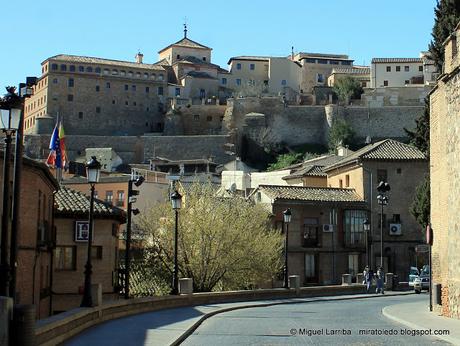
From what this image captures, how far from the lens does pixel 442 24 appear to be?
3562cm

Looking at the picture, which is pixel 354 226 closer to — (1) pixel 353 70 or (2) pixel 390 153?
(2) pixel 390 153

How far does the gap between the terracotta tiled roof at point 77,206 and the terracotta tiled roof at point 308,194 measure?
21.1 metres

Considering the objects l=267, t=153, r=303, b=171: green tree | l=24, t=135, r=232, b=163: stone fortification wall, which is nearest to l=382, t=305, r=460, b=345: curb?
l=267, t=153, r=303, b=171: green tree

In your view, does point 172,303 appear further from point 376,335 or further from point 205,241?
point 376,335

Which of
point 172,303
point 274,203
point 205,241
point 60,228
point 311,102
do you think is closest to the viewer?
point 172,303

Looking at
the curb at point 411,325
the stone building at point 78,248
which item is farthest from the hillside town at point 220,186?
the curb at point 411,325

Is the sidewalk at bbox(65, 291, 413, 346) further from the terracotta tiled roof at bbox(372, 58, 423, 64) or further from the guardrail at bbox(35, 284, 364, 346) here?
the terracotta tiled roof at bbox(372, 58, 423, 64)

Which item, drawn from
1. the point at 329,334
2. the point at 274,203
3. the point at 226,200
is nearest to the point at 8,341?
the point at 329,334

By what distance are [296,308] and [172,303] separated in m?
4.54

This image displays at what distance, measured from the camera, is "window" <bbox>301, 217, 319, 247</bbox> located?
182ft

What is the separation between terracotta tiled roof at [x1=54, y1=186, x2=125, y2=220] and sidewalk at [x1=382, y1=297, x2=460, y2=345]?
1310 centimetres

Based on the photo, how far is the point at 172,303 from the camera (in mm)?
29359

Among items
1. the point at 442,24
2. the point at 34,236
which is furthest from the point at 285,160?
the point at 34,236

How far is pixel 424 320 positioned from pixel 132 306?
8.66 m
